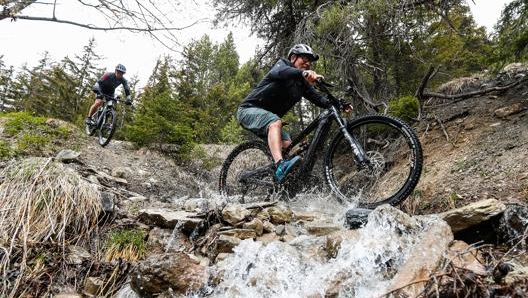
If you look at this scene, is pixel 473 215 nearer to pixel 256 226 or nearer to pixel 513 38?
pixel 256 226

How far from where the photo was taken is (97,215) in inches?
158

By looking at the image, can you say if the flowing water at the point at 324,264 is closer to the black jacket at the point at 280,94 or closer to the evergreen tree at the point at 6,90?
the black jacket at the point at 280,94

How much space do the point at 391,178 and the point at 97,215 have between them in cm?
357

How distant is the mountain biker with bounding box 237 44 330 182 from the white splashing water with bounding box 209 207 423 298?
1443mm

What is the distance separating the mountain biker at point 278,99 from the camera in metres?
4.46

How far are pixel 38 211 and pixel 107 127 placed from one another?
264 inches

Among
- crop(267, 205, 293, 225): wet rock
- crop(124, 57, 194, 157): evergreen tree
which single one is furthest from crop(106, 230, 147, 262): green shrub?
crop(124, 57, 194, 157): evergreen tree

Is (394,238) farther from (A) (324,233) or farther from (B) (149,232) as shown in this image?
(B) (149,232)

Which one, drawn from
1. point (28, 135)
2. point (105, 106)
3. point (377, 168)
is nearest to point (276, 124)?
point (377, 168)

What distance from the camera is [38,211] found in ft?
12.3

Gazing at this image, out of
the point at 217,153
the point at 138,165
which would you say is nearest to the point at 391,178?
the point at 138,165

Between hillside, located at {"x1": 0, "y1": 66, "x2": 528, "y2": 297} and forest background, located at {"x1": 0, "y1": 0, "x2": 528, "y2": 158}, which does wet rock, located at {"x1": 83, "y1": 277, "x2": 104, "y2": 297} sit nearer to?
hillside, located at {"x1": 0, "y1": 66, "x2": 528, "y2": 297}

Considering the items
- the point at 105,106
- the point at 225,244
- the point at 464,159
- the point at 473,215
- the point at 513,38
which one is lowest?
the point at 225,244

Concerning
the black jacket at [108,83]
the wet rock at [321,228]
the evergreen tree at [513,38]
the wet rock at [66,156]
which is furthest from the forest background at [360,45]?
the wet rock at [321,228]
